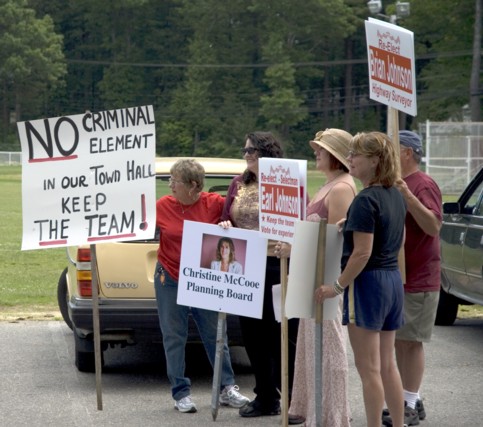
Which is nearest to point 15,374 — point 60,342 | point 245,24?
point 60,342

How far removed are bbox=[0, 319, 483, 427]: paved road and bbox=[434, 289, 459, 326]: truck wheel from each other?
435 mm

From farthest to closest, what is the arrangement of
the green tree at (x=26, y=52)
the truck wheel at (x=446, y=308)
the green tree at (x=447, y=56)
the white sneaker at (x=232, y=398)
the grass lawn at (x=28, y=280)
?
the green tree at (x=26, y=52)
the green tree at (x=447, y=56)
the grass lawn at (x=28, y=280)
the truck wheel at (x=446, y=308)
the white sneaker at (x=232, y=398)

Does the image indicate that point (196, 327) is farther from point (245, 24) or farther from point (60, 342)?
point (245, 24)

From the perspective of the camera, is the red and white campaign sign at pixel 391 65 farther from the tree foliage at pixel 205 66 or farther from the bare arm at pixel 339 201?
the tree foliage at pixel 205 66

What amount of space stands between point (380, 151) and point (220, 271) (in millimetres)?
1554

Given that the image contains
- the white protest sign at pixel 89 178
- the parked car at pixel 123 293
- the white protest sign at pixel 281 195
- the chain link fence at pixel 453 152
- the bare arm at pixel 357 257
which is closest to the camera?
the bare arm at pixel 357 257

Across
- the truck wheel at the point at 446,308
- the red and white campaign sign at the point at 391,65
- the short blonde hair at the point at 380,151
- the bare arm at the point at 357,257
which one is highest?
the red and white campaign sign at the point at 391,65

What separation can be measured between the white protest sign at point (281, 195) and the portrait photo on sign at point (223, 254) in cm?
38

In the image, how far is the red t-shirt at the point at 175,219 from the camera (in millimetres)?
7277

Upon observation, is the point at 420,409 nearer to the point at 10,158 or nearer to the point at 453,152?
the point at 453,152

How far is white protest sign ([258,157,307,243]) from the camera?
6168 mm

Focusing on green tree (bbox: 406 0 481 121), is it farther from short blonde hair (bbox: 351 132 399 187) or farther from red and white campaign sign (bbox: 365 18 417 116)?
short blonde hair (bbox: 351 132 399 187)

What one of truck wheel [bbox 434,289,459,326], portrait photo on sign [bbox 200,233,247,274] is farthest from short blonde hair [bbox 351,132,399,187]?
truck wheel [bbox 434,289,459,326]

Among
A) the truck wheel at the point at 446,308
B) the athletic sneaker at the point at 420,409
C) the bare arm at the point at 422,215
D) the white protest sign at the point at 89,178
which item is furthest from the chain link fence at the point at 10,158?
the bare arm at the point at 422,215
